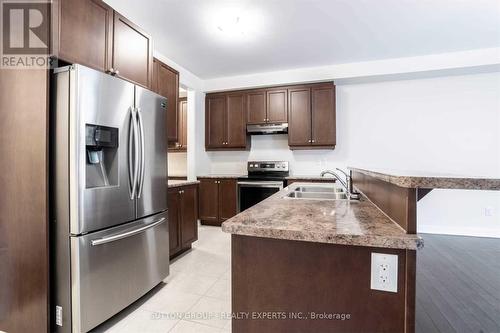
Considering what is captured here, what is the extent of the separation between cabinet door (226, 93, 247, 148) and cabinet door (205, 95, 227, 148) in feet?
0.32

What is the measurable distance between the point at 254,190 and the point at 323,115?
167 cm

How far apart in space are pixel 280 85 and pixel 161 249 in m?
3.23

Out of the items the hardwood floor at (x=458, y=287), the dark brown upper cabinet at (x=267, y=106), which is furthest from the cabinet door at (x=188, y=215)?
the hardwood floor at (x=458, y=287)

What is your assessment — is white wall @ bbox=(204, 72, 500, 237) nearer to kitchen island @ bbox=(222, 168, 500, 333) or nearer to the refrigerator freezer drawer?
the refrigerator freezer drawer

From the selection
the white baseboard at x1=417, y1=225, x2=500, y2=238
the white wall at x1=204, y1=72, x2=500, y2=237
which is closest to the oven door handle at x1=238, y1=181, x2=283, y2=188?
the white wall at x1=204, y1=72, x2=500, y2=237

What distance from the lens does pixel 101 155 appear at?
1702 millimetres

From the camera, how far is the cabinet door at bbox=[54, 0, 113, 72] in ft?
5.09

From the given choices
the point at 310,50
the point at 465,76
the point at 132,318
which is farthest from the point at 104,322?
the point at 465,76

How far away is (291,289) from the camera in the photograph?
3.22 feet

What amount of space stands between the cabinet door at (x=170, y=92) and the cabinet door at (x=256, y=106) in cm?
149

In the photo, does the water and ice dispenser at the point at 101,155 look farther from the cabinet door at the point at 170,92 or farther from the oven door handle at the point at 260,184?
the oven door handle at the point at 260,184

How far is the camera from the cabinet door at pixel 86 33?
155 centimetres

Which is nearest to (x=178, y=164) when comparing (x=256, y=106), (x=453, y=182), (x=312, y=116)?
(x=256, y=106)

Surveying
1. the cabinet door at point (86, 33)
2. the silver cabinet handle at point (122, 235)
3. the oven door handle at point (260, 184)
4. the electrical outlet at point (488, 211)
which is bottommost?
the electrical outlet at point (488, 211)
